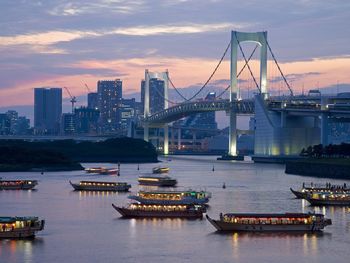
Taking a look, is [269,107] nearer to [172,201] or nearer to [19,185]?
[19,185]

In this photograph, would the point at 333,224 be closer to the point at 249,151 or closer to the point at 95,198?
the point at 95,198

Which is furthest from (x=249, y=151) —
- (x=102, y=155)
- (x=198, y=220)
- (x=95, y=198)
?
(x=198, y=220)

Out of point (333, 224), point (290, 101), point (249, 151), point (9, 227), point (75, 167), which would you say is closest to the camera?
point (9, 227)

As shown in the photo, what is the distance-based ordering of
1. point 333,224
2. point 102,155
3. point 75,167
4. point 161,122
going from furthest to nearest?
point 161,122, point 102,155, point 75,167, point 333,224

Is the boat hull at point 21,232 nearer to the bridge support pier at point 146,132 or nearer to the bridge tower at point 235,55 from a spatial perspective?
the bridge tower at point 235,55

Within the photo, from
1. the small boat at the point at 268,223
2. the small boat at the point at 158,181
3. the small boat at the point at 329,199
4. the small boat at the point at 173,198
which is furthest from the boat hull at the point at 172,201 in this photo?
the small boat at the point at 158,181
